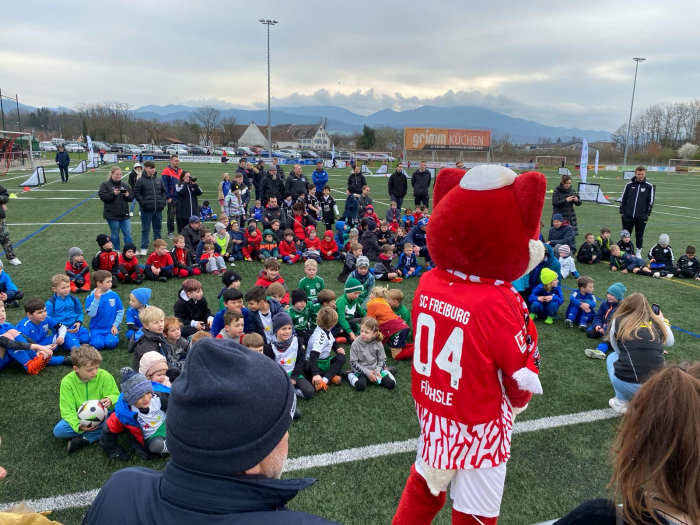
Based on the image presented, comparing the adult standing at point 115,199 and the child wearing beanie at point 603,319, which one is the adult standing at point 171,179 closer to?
the adult standing at point 115,199

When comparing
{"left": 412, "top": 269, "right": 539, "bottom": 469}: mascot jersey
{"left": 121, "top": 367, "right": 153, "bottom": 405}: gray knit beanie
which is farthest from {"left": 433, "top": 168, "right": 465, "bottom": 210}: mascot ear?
{"left": 121, "top": 367, "right": 153, "bottom": 405}: gray knit beanie

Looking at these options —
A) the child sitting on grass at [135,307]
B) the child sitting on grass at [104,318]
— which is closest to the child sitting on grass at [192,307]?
the child sitting on grass at [135,307]

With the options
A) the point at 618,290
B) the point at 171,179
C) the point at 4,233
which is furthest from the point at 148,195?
the point at 618,290

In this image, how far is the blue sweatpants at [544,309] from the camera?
7027 millimetres

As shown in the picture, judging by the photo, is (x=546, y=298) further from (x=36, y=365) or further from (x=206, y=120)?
(x=206, y=120)

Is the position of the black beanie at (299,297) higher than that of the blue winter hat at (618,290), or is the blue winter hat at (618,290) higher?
the blue winter hat at (618,290)

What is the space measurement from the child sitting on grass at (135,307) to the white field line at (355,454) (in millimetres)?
2512

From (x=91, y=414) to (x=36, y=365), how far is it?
1.75m

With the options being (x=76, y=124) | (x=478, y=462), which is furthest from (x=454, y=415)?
(x=76, y=124)

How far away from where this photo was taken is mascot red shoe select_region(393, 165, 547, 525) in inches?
90.2

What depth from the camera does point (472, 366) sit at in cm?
231

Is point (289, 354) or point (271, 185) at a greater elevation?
point (271, 185)

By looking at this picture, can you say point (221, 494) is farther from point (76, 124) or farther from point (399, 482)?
point (76, 124)

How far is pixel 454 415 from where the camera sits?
7.80 feet
